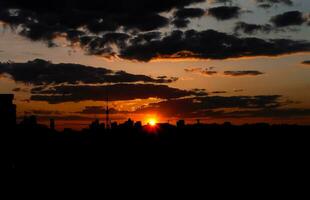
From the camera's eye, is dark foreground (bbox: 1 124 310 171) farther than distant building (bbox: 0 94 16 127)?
Yes

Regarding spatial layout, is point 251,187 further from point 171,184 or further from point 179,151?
point 179,151

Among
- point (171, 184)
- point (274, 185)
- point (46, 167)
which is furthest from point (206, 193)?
point (46, 167)

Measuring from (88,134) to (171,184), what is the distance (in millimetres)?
30824

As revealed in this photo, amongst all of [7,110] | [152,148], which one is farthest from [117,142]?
[7,110]

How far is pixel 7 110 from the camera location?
55.6m

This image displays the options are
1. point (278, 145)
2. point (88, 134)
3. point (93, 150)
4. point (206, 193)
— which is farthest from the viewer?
point (88, 134)

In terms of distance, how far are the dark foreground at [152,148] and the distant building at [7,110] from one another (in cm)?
98

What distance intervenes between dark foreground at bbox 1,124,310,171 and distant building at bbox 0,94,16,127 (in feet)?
3.20

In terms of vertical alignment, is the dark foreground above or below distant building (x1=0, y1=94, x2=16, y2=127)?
below

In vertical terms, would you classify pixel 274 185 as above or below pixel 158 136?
below

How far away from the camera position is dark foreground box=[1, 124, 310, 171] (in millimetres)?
58656

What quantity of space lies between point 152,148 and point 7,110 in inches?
898

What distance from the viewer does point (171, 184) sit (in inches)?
2124

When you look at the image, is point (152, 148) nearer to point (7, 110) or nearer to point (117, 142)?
point (117, 142)
